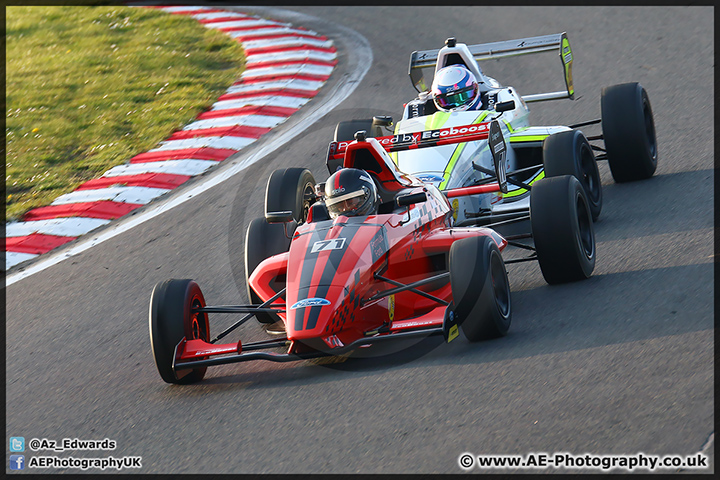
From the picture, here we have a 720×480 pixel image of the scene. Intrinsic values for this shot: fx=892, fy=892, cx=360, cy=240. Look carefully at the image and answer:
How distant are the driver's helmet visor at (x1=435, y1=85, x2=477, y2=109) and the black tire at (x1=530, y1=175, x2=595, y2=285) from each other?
2.68m

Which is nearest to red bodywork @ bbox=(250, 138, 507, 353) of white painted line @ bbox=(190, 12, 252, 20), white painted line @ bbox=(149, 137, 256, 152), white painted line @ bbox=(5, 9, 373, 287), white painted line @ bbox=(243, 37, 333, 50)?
white painted line @ bbox=(5, 9, 373, 287)

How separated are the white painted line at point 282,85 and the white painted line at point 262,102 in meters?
0.39

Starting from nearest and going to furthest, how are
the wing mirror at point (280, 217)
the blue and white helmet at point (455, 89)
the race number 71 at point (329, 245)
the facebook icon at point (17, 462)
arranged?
the facebook icon at point (17, 462), the race number 71 at point (329, 245), the wing mirror at point (280, 217), the blue and white helmet at point (455, 89)

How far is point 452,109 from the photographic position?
953 centimetres

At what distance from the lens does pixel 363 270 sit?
6270 millimetres

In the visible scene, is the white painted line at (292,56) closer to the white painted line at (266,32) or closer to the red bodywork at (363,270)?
the white painted line at (266,32)

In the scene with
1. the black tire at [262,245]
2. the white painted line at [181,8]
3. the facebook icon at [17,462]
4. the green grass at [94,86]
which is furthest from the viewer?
the white painted line at [181,8]

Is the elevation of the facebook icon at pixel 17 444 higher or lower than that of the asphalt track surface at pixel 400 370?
lower

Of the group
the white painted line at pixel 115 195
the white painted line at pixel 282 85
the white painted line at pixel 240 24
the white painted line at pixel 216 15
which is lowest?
the white painted line at pixel 115 195

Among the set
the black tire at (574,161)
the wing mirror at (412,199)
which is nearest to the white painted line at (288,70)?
the black tire at (574,161)

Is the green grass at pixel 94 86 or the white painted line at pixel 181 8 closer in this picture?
the green grass at pixel 94 86

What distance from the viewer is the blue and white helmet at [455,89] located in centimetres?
946
